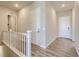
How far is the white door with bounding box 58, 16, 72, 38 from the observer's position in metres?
1.66

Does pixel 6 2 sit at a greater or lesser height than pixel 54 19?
greater

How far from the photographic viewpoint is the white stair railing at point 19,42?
161cm

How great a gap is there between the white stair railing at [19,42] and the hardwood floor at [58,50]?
0.11 m

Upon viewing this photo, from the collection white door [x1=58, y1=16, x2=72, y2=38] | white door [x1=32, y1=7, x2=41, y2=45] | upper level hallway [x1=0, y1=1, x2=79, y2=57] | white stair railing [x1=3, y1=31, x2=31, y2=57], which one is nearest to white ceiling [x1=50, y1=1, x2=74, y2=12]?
upper level hallway [x1=0, y1=1, x2=79, y2=57]

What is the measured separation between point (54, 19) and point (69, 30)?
0.31 meters

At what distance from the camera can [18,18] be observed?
1701 mm

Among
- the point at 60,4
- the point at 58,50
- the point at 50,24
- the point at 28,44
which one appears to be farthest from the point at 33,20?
the point at 58,50

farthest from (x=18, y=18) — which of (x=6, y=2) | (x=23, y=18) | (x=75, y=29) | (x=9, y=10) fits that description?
(x=75, y=29)

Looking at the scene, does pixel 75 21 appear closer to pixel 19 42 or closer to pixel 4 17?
pixel 19 42

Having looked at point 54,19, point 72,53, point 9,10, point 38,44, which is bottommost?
point 72,53

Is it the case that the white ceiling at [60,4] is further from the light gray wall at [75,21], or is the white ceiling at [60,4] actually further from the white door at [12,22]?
the white door at [12,22]

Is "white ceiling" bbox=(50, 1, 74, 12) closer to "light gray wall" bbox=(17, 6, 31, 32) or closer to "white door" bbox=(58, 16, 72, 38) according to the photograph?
"white door" bbox=(58, 16, 72, 38)

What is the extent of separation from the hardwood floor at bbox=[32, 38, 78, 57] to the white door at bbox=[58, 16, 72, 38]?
9cm

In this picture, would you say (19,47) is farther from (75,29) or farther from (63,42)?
(75,29)
